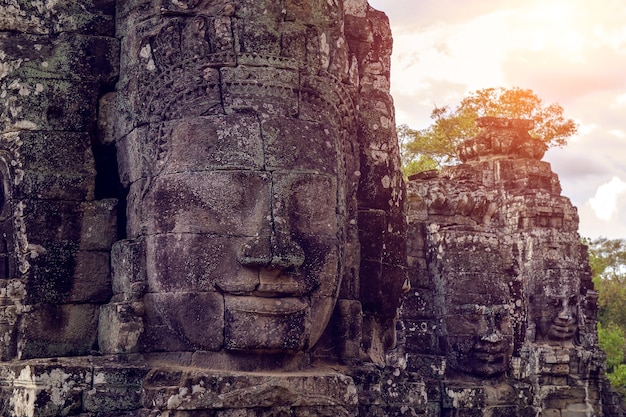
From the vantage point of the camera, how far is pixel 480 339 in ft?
40.8

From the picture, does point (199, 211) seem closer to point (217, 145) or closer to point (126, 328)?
point (217, 145)

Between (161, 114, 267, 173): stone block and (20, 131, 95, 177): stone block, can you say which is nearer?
(161, 114, 267, 173): stone block

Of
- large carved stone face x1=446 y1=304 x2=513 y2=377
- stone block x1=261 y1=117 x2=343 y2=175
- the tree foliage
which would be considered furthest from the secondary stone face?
the tree foliage

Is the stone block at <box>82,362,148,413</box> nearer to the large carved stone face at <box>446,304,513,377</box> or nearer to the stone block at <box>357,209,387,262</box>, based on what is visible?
the stone block at <box>357,209,387,262</box>

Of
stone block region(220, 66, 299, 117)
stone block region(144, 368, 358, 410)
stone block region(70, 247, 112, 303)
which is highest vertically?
stone block region(220, 66, 299, 117)

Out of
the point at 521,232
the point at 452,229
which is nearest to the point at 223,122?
the point at 452,229

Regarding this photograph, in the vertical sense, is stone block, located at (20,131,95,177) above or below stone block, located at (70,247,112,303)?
above

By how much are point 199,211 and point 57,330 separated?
4.43ft

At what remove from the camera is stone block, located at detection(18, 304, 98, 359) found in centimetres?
725

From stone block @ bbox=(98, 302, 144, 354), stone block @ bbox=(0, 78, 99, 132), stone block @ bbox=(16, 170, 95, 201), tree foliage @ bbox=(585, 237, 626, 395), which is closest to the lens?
stone block @ bbox=(98, 302, 144, 354)

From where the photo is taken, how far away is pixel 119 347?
705cm

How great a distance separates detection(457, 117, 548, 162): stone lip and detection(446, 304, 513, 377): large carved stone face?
559cm

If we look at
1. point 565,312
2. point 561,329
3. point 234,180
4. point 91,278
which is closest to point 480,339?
point 565,312

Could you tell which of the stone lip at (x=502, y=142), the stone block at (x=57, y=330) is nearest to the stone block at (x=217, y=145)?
the stone block at (x=57, y=330)
